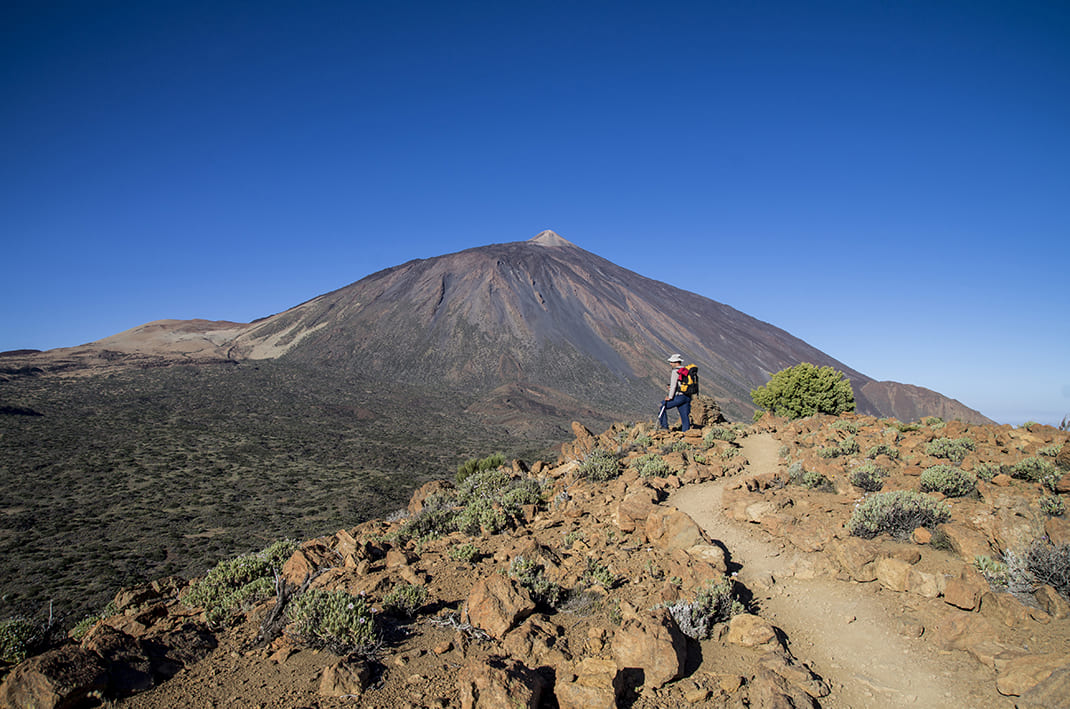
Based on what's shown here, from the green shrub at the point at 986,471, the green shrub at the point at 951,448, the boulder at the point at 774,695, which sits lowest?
the boulder at the point at 774,695

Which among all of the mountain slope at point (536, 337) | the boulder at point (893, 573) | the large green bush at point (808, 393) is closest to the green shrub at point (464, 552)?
the boulder at point (893, 573)

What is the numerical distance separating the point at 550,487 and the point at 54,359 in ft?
221

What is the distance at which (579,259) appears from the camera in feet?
310

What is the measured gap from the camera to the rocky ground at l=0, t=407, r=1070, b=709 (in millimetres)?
3072

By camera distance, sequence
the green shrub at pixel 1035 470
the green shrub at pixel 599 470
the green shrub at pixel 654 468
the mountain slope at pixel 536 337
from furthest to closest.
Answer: the mountain slope at pixel 536 337
the green shrub at pixel 599 470
the green shrub at pixel 654 468
the green shrub at pixel 1035 470

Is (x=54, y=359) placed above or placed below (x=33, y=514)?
above

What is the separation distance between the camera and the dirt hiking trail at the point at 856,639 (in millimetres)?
3314

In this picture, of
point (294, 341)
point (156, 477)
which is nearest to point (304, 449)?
point (156, 477)

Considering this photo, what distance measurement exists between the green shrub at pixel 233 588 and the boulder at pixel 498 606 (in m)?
2.07

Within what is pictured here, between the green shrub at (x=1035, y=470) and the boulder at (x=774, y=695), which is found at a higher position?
the green shrub at (x=1035, y=470)

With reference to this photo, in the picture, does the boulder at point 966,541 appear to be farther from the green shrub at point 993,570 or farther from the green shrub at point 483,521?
the green shrub at point 483,521

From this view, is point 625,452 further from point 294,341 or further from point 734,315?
point 734,315

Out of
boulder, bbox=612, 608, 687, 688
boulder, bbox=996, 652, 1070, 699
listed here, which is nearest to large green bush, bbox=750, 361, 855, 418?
boulder, bbox=996, 652, 1070, 699

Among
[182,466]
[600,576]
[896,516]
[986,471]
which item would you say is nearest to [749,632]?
[600,576]
